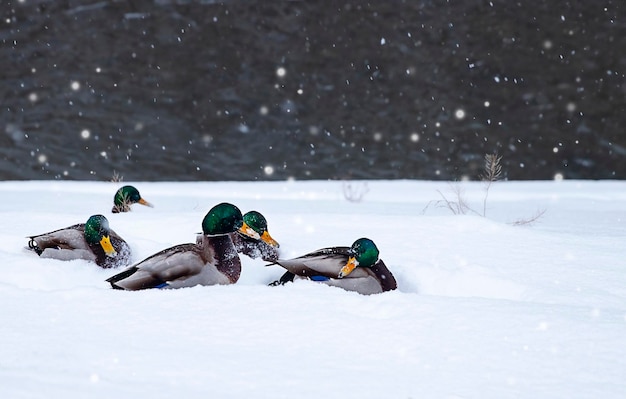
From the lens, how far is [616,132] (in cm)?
1658

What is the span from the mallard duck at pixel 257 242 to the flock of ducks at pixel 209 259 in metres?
0.02

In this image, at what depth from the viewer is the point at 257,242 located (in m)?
5.13

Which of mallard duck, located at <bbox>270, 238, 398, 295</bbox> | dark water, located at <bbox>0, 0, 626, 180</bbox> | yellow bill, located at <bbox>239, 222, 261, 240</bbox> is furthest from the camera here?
dark water, located at <bbox>0, 0, 626, 180</bbox>

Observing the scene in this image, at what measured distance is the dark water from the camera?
671 inches

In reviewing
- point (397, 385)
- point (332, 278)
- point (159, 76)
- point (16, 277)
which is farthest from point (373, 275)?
point (159, 76)

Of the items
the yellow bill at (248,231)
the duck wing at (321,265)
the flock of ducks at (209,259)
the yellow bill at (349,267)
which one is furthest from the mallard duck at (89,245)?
the yellow bill at (349,267)

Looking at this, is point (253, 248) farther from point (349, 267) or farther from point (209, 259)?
point (349, 267)

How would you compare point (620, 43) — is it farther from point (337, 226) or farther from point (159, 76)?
point (337, 226)

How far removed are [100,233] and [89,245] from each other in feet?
0.46

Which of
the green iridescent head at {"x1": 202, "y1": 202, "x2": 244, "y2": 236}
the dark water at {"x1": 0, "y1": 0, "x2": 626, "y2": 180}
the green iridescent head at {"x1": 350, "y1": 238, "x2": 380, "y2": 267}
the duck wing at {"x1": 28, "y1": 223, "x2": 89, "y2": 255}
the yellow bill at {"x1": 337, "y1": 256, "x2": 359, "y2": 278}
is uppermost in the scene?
the dark water at {"x1": 0, "y1": 0, "x2": 626, "y2": 180}

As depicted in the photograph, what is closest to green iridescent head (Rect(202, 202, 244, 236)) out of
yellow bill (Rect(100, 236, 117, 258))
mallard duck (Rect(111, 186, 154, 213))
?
yellow bill (Rect(100, 236, 117, 258))

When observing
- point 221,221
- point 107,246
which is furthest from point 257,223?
point 107,246

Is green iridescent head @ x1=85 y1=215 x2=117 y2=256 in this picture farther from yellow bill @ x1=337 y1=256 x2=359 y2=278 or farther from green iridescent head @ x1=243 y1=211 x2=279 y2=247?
yellow bill @ x1=337 y1=256 x2=359 y2=278

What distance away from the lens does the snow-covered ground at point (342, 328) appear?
2527 mm
